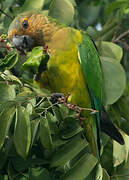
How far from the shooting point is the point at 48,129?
155 cm

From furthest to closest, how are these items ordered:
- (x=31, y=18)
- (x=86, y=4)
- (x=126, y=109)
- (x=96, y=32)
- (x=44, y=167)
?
(x=86, y=4)
(x=96, y=32)
(x=31, y=18)
(x=126, y=109)
(x=44, y=167)

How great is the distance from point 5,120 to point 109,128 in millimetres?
829

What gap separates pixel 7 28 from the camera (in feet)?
7.55

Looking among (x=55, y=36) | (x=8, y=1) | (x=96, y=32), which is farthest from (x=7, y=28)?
(x=96, y=32)

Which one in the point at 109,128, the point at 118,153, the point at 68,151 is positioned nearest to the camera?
the point at 68,151

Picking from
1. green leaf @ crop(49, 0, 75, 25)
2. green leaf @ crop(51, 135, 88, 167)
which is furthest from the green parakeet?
green leaf @ crop(51, 135, 88, 167)

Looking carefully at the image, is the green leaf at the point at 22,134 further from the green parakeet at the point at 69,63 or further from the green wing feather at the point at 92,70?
the green wing feather at the point at 92,70

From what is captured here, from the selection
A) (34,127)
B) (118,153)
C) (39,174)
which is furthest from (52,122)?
(118,153)

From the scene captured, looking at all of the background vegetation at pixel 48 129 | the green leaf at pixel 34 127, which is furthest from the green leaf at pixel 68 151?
the green leaf at pixel 34 127

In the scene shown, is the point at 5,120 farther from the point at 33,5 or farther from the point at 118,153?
the point at 33,5

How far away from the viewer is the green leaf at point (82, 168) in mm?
1649

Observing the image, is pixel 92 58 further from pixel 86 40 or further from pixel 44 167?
pixel 44 167

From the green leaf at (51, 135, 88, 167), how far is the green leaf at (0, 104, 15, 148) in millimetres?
317

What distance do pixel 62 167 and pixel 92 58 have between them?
2.94 feet
